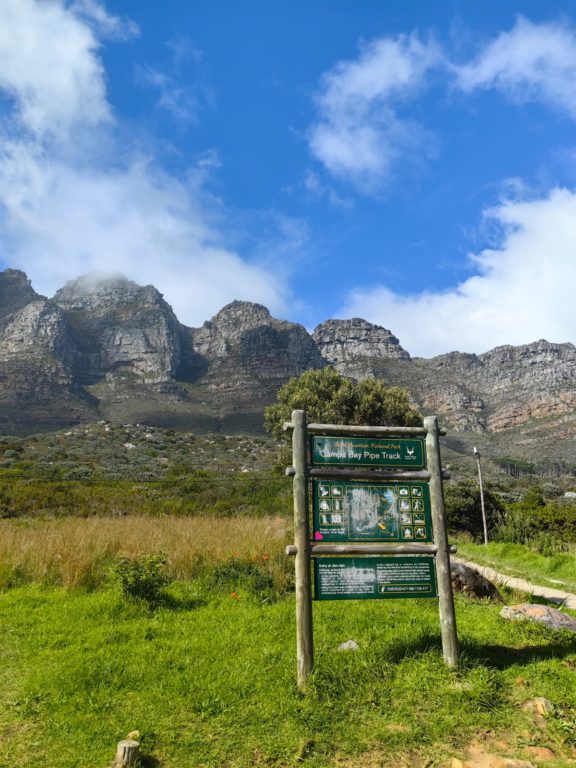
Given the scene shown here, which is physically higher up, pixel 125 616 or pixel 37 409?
pixel 37 409

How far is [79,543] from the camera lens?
29.7 feet

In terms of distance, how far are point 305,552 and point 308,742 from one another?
161 cm

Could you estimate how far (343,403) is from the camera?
79.8ft

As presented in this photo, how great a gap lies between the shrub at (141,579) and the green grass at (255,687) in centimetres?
30

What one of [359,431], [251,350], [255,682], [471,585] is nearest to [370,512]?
[359,431]

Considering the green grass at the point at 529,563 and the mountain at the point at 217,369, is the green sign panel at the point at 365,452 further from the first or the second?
the mountain at the point at 217,369

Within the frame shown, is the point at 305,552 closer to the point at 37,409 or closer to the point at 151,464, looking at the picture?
the point at 151,464

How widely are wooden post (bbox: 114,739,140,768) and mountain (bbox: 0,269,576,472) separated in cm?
6917

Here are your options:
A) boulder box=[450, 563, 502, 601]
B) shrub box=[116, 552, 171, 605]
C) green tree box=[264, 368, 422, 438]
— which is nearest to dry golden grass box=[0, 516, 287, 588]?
shrub box=[116, 552, 171, 605]

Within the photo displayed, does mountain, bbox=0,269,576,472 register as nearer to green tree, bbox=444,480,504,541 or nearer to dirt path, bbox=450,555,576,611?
green tree, bbox=444,480,504,541

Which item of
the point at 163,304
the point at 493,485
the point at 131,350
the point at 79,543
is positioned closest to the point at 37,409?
the point at 131,350

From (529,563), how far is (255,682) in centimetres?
1168

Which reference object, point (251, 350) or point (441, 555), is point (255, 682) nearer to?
point (441, 555)

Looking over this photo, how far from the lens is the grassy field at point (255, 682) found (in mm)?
3887
